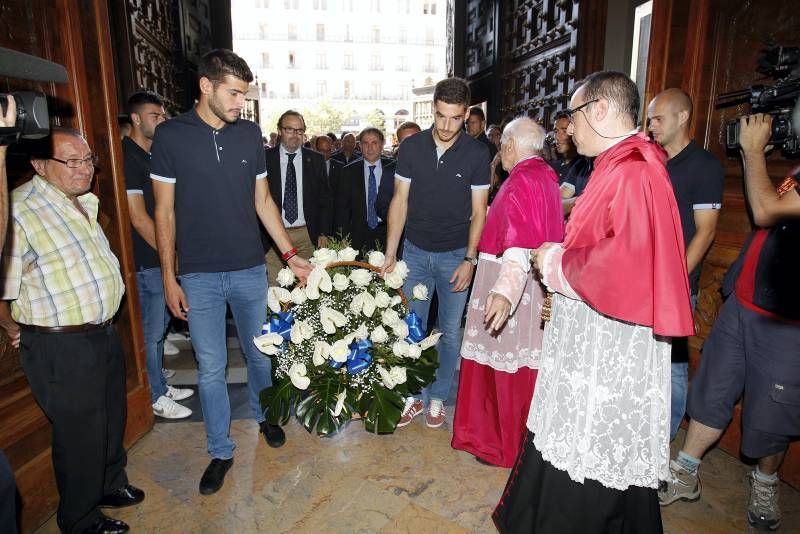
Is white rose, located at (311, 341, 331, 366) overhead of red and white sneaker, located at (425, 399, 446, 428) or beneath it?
overhead

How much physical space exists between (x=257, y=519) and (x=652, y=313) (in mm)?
1924

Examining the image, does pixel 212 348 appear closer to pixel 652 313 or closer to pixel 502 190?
pixel 502 190

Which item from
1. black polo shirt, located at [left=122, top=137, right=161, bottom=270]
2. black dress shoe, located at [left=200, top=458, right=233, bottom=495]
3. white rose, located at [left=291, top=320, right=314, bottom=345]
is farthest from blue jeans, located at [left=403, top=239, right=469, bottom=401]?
black polo shirt, located at [left=122, top=137, right=161, bottom=270]

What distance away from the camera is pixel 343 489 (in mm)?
2424

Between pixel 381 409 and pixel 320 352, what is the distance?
44cm

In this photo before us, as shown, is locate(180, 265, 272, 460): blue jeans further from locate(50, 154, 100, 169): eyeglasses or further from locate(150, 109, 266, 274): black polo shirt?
locate(50, 154, 100, 169): eyeglasses

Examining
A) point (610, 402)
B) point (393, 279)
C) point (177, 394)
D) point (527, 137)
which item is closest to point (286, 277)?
point (393, 279)

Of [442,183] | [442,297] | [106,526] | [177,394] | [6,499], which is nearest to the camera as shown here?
[6,499]

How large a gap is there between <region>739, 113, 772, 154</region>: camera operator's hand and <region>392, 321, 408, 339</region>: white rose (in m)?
1.79

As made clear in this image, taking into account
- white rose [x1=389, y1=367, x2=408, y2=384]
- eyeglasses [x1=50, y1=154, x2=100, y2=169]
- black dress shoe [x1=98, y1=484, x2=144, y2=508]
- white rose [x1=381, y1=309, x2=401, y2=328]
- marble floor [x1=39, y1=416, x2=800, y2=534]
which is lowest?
marble floor [x1=39, y1=416, x2=800, y2=534]

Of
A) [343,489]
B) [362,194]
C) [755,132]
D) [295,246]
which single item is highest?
[755,132]

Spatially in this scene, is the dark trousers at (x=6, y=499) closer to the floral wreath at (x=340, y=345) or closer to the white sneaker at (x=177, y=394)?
the floral wreath at (x=340, y=345)

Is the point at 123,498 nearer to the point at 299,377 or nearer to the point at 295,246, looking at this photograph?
the point at 299,377

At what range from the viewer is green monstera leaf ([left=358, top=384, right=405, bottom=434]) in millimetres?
2436
